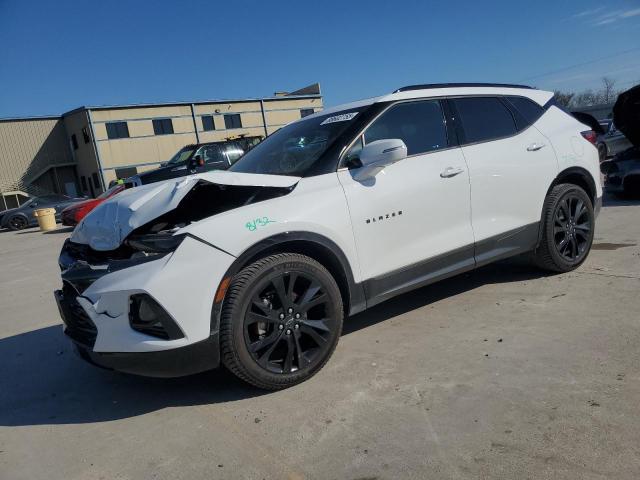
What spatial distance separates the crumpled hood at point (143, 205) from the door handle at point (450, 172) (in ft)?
3.78

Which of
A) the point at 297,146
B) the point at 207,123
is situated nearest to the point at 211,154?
the point at 297,146

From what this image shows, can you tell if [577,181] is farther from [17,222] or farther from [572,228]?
[17,222]

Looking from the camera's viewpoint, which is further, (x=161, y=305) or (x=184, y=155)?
(x=184, y=155)

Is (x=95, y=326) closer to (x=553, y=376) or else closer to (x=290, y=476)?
(x=290, y=476)

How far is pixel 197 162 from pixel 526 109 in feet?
36.4

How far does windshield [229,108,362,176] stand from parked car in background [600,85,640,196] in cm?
655

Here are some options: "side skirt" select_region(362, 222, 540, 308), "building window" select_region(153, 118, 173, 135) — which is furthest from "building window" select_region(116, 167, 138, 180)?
"side skirt" select_region(362, 222, 540, 308)

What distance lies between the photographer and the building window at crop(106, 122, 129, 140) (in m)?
40.3

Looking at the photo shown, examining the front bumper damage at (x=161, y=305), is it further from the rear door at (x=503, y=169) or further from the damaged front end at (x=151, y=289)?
the rear door at (x=503, y=169)

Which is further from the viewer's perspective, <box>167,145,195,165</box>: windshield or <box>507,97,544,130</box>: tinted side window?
<box>167,145,195,165</box>: windshield

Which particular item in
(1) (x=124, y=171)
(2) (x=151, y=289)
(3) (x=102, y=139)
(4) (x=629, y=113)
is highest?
(3) (x=102, y=139)

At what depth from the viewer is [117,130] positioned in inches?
1601

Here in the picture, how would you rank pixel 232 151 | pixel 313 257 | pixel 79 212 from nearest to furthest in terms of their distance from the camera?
pixel 313 257 → pixel 79 212 → pixel 232 151

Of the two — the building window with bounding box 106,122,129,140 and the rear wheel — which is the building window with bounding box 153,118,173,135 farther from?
the rear wheel
